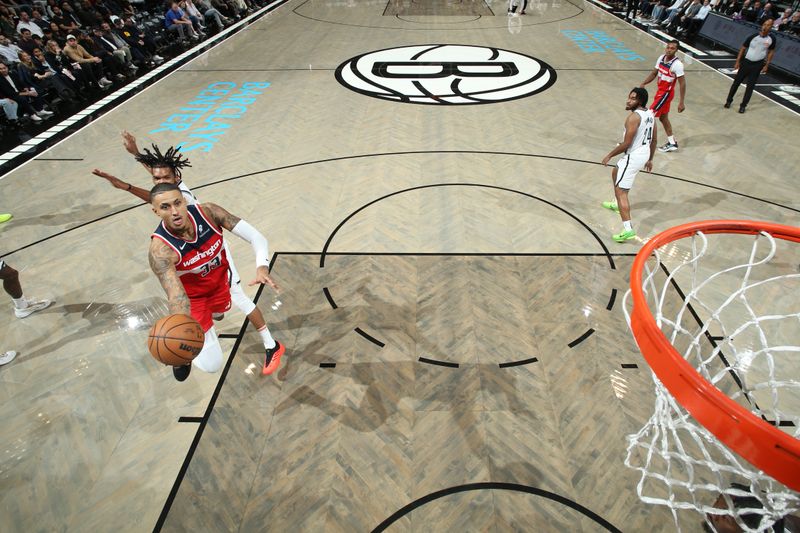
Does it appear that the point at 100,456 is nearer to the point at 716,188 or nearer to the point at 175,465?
the point at 175,465

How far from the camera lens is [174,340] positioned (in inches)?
114

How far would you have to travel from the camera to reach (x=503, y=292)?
15.4ft

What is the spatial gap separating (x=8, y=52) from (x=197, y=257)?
384 inches

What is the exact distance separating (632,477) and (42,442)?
14.4 ft

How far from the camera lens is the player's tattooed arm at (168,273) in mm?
2980

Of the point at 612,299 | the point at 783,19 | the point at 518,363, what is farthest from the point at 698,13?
the point at 518,363

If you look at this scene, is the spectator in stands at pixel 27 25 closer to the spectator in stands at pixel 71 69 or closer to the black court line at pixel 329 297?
the spectator in stands at pixel 71 69

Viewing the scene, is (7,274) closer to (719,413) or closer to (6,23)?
(719,413)

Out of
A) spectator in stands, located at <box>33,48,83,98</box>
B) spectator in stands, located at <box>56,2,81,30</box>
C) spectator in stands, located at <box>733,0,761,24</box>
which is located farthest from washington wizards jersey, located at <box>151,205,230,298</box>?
spectator in stands, located at <box>733,0,761,24</box>

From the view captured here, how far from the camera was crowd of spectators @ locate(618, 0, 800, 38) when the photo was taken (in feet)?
38.3

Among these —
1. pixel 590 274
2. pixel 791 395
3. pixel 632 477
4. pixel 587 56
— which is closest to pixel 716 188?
pixel 590 274

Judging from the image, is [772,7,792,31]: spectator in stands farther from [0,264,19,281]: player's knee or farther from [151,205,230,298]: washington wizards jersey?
[0,264,19,281]: player's knee

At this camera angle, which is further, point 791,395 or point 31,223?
point 31,223

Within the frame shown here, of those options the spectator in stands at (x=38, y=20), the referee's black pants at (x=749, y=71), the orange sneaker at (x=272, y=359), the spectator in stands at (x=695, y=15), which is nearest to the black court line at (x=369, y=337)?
the orange sneaker at (x=272, y=359)
